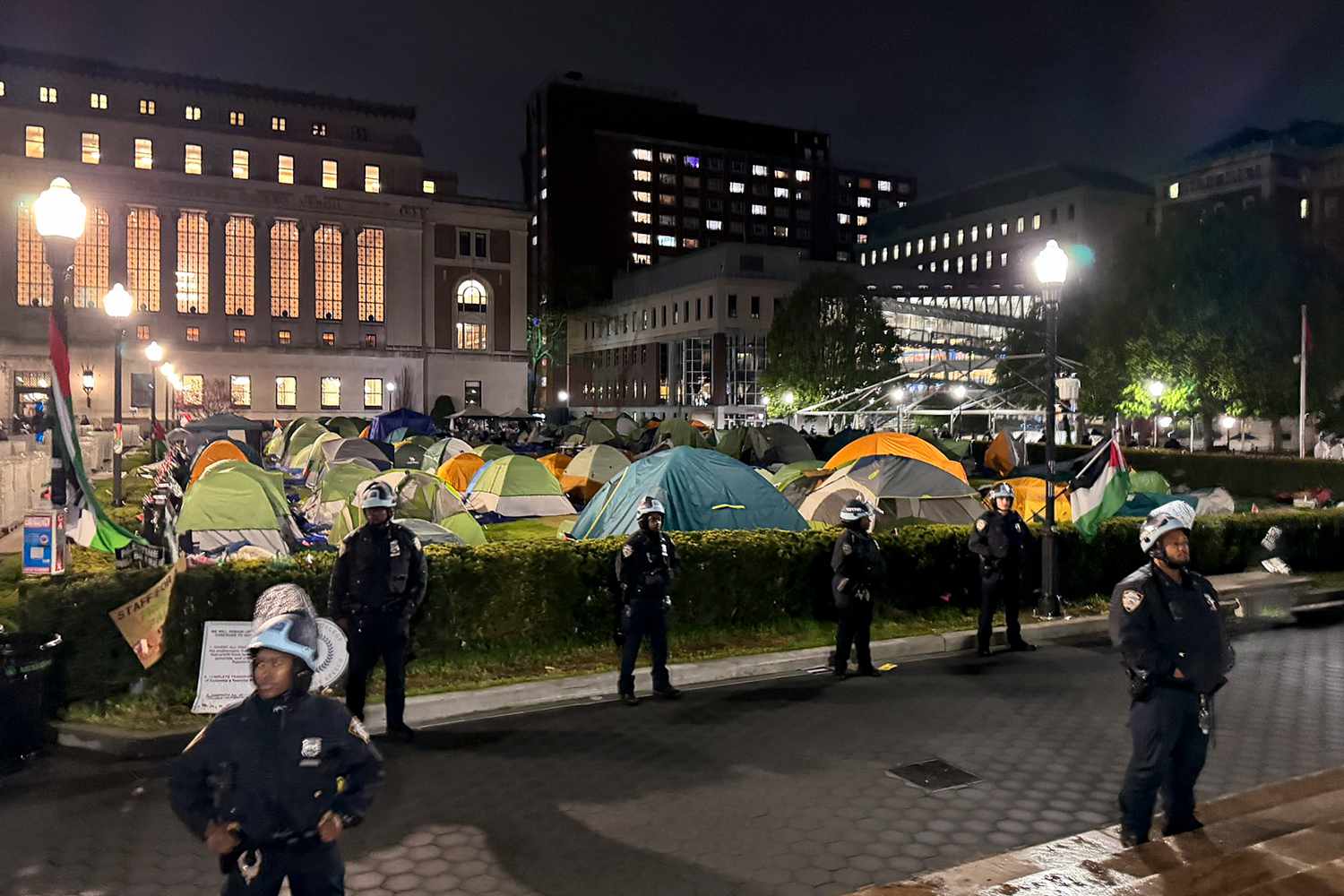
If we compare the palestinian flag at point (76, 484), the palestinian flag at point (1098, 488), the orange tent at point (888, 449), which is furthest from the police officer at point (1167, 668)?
the orange tent at point (888, 449)

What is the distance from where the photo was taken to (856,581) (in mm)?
9227

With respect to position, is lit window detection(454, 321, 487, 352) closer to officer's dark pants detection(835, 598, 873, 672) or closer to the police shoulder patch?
officer's dark pants detection(835, 598, 873, 672)

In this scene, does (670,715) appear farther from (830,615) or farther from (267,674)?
(267,674)

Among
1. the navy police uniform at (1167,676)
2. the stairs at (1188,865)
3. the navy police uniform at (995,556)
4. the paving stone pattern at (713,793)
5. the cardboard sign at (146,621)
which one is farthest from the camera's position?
the navy police uniform at (995,556)

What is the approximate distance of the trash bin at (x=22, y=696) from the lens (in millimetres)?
6840

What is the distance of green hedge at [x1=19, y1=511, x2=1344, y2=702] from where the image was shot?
7.92 meters

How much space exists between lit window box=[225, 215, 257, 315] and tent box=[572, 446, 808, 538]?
2399 inches

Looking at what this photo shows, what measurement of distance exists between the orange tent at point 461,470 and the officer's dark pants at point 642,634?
667 inches

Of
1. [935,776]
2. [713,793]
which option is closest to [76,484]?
[713,793]

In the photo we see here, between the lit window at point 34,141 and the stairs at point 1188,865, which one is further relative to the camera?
the lit window at point 34,141

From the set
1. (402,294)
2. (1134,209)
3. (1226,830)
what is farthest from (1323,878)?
(1134,209)

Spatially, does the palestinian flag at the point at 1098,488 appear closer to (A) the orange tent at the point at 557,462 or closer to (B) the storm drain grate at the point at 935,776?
(B) the storm drain grate at the point at 935,776

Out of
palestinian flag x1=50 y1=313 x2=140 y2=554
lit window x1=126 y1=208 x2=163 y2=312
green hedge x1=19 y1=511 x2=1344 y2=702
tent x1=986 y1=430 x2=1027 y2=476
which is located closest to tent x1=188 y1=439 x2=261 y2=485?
palestinian flag x1=50 y1=313 x2=140 y2=554

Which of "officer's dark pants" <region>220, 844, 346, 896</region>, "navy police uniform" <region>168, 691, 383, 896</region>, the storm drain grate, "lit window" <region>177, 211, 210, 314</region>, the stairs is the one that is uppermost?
"lit window" <region>177, 211, 210, 314</region>
